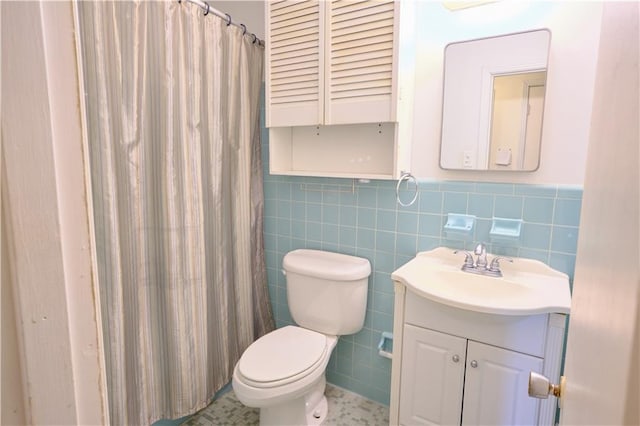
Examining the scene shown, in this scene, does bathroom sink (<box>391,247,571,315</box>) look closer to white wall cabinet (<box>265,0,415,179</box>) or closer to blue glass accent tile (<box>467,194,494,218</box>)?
blue glass accent tile (<box>467,194,494,218</box>)

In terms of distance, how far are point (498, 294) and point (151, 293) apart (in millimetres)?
1414

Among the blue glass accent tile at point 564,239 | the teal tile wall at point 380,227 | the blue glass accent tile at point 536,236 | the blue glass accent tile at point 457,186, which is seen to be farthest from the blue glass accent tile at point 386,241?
the blue glass accent tile at point 564,239

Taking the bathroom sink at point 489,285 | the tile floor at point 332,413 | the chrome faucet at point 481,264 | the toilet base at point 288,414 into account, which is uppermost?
the chrome faucet at point 481,264

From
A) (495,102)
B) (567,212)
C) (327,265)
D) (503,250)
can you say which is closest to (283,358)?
(327,265)

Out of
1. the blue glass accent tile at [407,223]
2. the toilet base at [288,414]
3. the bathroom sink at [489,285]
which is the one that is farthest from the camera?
the blue glass accent tile at [407,223]

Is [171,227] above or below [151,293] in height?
above

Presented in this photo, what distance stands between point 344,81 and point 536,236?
3.42ft

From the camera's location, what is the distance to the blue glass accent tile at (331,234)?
191 centimetres

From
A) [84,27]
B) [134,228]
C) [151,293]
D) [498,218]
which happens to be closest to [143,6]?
[84,27]

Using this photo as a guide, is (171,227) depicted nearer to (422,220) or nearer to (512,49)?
(422,220)

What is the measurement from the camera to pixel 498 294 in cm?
136

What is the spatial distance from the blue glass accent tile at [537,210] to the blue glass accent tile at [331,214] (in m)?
0.87

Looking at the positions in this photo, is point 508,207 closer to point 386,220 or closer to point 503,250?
point 503,250

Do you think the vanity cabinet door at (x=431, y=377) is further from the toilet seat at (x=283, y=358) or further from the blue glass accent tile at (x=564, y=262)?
the blue glass accent tile at (x=564, y=262)
